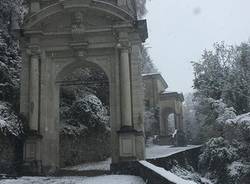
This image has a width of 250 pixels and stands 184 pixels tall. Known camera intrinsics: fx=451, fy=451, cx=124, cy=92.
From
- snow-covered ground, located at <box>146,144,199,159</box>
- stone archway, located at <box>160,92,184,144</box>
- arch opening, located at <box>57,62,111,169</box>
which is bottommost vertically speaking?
snow-covered ground, located at <box>146,144,199,159</box>

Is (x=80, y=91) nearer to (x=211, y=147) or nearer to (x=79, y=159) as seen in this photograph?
(x=79, y=159)

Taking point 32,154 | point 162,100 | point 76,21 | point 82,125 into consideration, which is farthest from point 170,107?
point 32,154

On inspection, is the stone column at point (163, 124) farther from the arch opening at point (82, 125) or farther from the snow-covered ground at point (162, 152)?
the arch opening at point (82, 125)

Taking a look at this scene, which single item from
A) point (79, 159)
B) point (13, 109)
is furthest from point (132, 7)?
point (79, 159)

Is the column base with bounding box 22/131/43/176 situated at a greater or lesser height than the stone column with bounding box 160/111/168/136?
lesser

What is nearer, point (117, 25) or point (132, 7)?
point (117, 25)

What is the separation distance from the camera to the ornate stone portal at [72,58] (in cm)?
1809

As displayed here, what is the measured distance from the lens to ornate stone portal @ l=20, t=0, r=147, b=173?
18.1m

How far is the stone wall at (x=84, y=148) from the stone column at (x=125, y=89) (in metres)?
5.36

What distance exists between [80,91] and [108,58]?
7.68 metres

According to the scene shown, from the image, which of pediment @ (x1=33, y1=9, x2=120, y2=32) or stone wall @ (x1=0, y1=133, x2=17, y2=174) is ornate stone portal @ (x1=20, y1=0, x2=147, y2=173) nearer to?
pediment @ (x1=33, y1=9, x2=120, y2=32)

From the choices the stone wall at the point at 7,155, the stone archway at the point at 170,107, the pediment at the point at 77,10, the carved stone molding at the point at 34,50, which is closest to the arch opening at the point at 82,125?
the carved stone molding at the point at 34,50

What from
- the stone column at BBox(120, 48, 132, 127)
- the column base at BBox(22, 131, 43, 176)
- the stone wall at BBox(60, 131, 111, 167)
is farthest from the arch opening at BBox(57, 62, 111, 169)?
the column base at BBox(22, 131, 43, 176)

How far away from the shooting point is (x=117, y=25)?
18.6m
